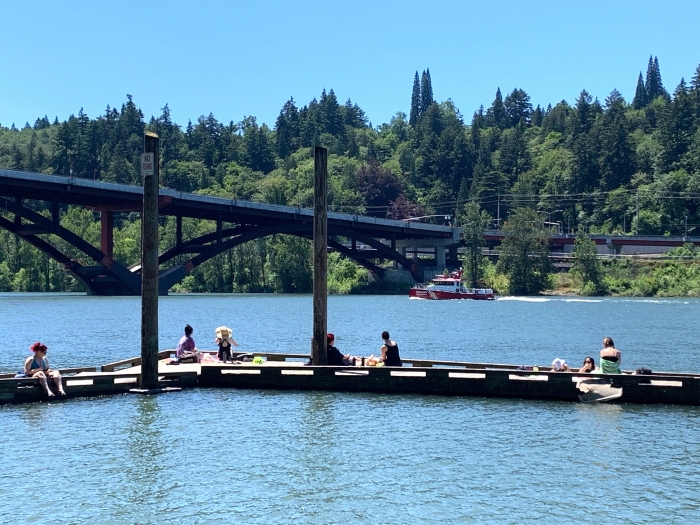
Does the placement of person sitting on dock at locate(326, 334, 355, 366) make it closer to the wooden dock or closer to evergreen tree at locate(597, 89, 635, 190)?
the wooden dock

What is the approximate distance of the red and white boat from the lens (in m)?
120

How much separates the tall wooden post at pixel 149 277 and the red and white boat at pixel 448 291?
307ft

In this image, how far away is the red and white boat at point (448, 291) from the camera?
4717 inches

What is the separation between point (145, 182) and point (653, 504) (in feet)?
54.2

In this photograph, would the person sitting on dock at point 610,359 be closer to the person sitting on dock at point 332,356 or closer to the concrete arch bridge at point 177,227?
the person sitting on dock at point 332,356

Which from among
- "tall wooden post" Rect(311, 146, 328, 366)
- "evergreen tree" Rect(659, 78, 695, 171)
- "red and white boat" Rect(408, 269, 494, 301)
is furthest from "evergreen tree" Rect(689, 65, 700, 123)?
"tall wooden post" Rect(311, 146, 328, 366)

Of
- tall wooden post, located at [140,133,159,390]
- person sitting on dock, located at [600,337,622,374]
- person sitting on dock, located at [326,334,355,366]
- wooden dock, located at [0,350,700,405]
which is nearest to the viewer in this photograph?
wooden dock, located at [0,350,700,405]

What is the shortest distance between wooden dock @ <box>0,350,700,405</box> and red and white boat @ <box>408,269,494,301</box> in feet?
296

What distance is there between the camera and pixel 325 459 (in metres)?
20.1

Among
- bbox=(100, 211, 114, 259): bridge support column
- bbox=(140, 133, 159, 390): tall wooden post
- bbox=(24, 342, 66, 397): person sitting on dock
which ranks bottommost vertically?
bbox=(24, 342, 66, 397): person sitting on dock

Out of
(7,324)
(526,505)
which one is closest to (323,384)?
(526,505)

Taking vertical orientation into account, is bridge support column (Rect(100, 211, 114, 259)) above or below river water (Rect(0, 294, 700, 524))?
above

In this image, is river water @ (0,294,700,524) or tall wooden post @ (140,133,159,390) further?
tall wooden post @ (140,133,159,390)

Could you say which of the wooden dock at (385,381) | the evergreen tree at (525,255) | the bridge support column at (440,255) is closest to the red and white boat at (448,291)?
the evergreen tree at (525,255)
